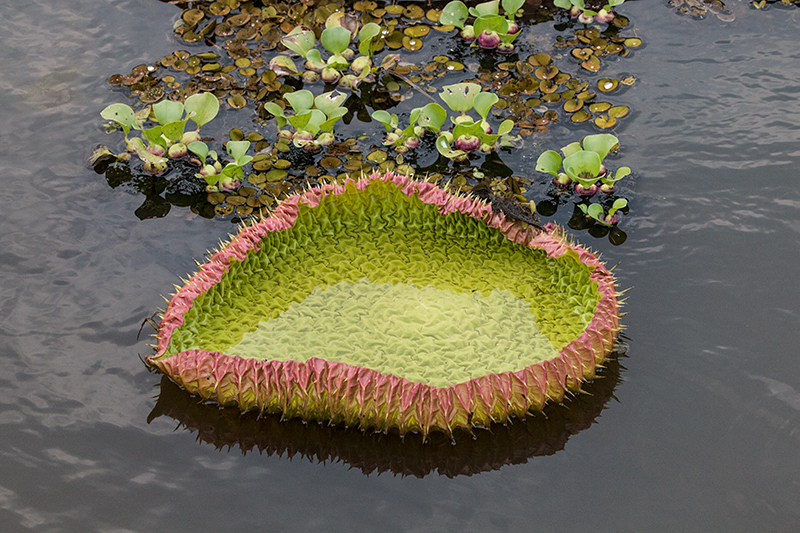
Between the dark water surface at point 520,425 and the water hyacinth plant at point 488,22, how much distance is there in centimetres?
67

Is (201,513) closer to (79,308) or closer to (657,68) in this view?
(79,308)

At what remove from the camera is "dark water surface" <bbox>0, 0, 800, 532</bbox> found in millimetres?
2420

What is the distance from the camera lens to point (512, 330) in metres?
2.74

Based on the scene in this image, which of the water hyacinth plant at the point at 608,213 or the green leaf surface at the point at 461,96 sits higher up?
the green leaf surface at the point at 461,96

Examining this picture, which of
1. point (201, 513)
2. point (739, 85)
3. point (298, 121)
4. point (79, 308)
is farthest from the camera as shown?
point (739, 85)

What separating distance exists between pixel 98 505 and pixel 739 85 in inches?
150

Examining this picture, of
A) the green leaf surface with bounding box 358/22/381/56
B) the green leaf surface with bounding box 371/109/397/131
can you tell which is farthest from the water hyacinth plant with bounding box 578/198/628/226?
the green leaf surface with bounding box 358/22/381/56

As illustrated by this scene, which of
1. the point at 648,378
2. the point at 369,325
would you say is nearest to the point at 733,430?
the point at 648,378

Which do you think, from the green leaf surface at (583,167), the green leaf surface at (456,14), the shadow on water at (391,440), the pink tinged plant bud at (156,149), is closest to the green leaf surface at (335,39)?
the green leaf surface at (456,14)

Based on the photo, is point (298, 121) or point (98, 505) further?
point (298, 121)

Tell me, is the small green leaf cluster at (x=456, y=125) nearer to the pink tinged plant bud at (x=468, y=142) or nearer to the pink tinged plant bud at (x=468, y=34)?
the pink tinged plant bud at (x=468, y=142)

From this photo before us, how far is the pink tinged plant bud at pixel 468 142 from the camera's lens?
12.0ft

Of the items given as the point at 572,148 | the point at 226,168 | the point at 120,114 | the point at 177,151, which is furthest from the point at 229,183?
the point at 572,148

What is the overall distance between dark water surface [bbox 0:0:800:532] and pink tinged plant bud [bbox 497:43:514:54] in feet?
2.04
